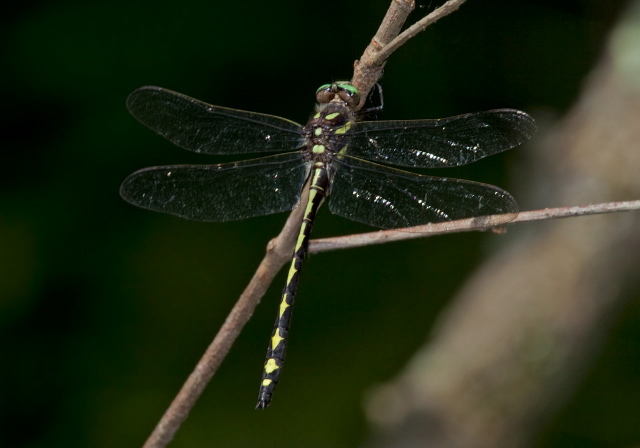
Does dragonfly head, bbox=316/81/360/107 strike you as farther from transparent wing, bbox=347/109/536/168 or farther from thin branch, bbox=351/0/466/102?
thin branch, bbox=351/0/466/102

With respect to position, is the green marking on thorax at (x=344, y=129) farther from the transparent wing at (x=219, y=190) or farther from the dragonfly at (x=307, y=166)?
the transparent wing at (x=219, y=190)

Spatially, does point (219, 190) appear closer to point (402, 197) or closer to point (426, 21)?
point (402, 197)

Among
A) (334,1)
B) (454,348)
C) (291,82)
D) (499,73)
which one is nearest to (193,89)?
(291,82)

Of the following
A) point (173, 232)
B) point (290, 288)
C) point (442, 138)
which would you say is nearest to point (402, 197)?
point (442, 138)

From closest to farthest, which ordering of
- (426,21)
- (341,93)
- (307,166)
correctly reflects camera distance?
1. (426,21)
2. (341,93)
3. (307,166)

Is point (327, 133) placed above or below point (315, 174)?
above

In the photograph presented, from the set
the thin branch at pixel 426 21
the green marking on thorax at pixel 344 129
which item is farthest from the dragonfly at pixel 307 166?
the thin branch at pixel 426 21

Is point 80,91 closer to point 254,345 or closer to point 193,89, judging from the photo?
point 193,89
